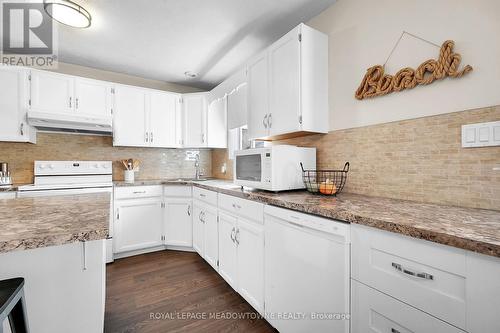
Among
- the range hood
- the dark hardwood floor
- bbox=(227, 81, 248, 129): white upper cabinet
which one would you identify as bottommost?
the dark hardwood floor

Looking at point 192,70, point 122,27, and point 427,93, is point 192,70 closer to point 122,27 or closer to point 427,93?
point 122,27

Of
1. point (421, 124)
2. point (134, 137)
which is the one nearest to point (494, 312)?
point (421, 124)

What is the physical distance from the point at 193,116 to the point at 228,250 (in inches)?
83.8

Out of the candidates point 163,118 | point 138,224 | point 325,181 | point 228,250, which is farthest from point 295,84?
point 138,224

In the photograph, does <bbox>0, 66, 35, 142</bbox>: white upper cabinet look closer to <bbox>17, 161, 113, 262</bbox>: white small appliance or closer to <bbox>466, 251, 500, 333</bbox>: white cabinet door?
<bbox>17, 161, 113, 262</bbox>: white small appliance

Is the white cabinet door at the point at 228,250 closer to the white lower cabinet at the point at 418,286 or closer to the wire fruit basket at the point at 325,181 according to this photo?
the wire fruit basket at the point at 325,181

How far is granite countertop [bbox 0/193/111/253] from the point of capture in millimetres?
707

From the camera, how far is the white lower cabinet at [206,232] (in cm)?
231

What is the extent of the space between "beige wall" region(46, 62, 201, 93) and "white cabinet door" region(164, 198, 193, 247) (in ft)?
5.93

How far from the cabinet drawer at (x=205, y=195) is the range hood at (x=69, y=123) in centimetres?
135

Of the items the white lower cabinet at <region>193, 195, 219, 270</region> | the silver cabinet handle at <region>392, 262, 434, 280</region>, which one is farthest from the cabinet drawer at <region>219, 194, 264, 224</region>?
the silver cabinet handle at <region>392, 262, 434, 280</region>

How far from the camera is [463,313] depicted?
715mm
